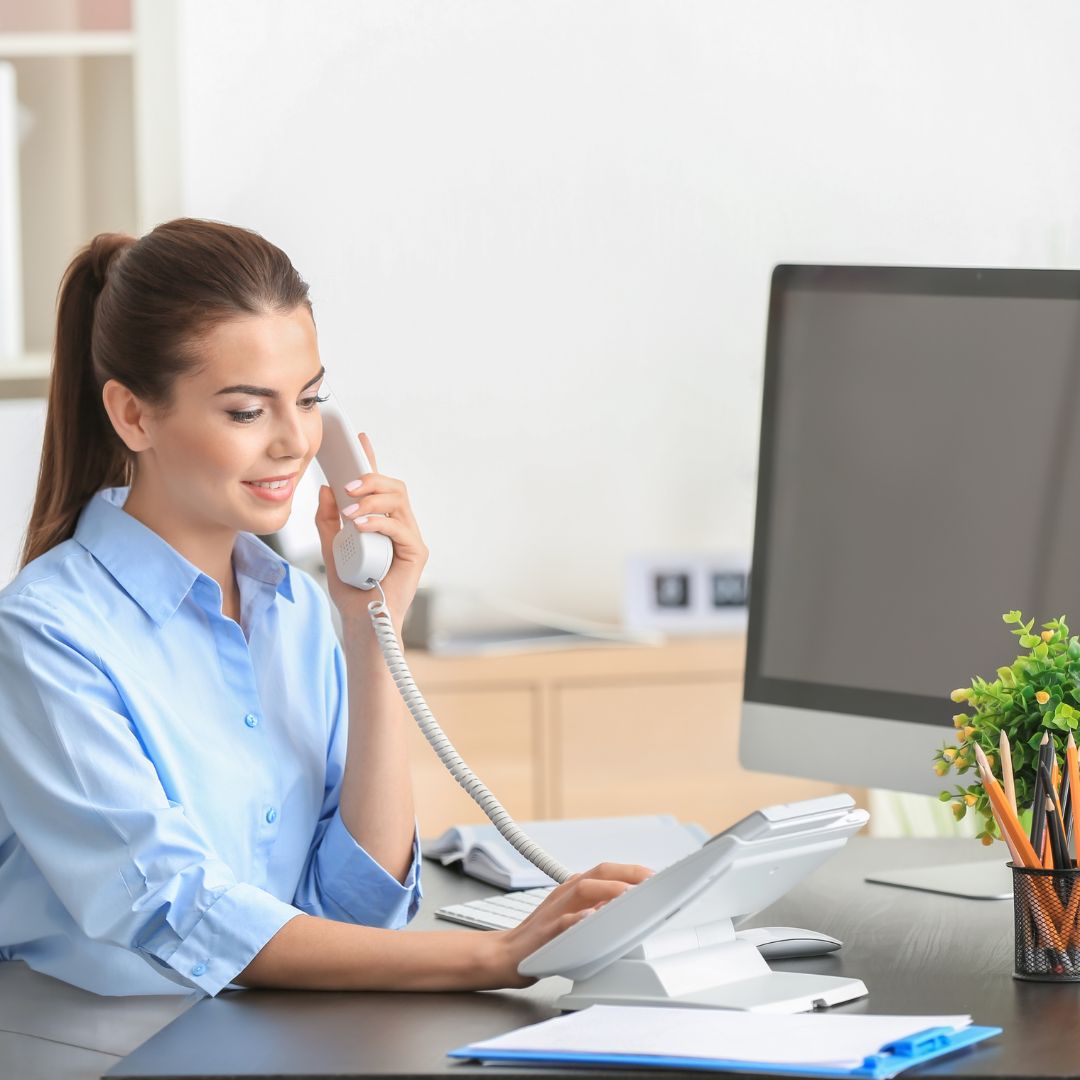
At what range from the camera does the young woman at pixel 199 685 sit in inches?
45.6

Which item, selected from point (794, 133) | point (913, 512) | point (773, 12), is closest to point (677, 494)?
point (794, 133)

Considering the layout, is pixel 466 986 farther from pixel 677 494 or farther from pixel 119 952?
pixel 677 494

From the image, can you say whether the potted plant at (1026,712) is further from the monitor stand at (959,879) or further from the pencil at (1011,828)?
the monitor stand at (959,879)

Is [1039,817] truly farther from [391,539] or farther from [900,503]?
[391,539]

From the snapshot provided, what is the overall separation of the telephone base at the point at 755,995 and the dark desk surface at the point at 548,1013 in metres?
0.02

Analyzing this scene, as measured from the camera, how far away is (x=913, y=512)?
1.52m

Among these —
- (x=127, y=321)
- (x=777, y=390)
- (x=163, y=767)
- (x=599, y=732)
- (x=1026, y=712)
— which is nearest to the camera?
(x=1026, y=712)

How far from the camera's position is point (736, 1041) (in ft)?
3.11

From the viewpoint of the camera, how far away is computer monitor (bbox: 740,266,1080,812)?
1.44 m

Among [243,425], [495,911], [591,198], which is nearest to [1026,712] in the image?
[495,911]

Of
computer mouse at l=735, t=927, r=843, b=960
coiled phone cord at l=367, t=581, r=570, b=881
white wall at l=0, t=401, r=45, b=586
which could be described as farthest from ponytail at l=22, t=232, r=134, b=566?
white wall at l=0, t=401, r=45, b=586

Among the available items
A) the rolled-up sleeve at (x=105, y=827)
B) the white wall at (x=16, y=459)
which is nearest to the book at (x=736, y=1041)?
the rolled-up sleeve at (x=105, y=827)

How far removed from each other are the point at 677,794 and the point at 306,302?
71.7 inches

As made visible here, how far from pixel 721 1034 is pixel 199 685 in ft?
1.93
